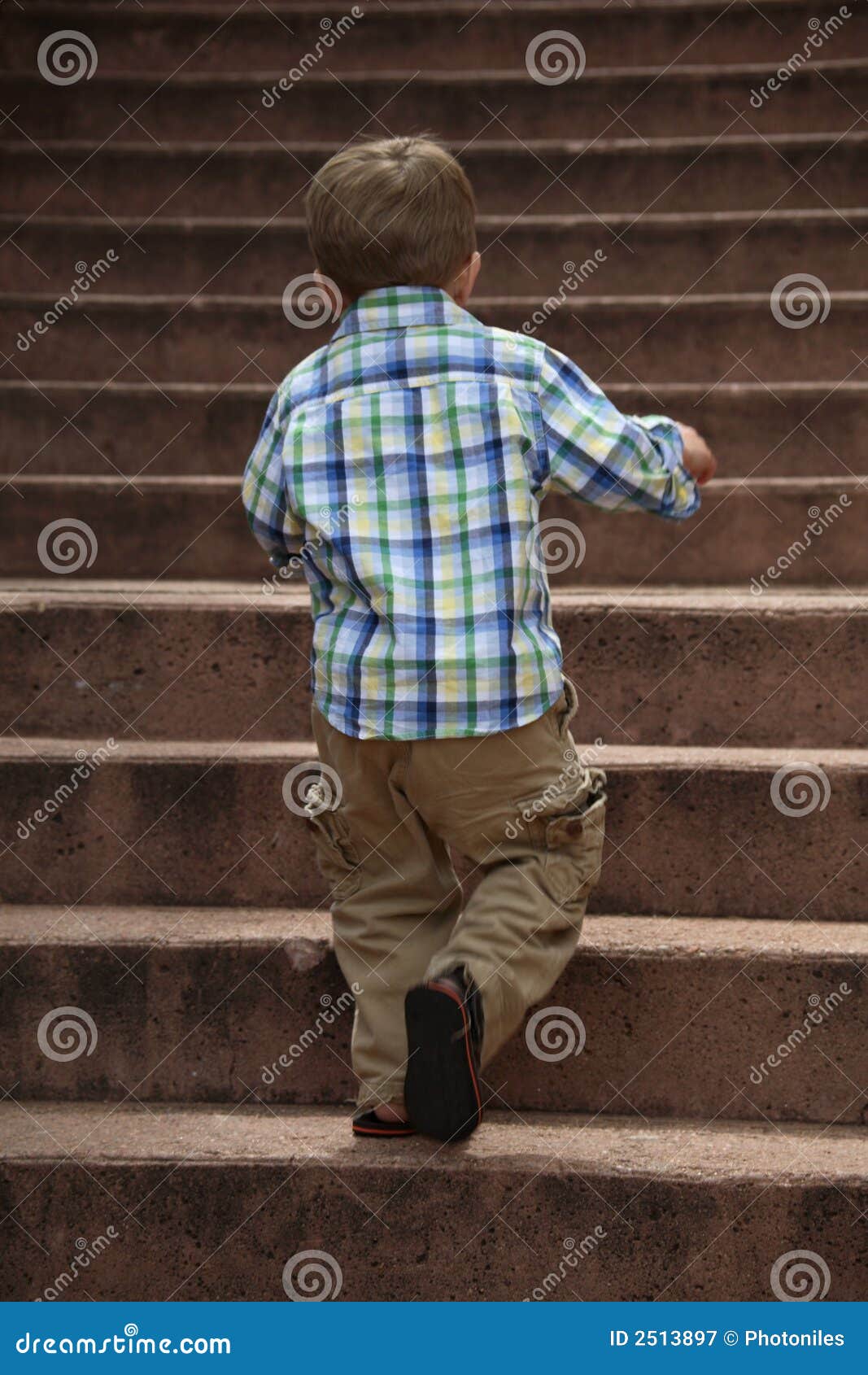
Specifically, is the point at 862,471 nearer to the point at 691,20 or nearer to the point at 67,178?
the point at 691,20

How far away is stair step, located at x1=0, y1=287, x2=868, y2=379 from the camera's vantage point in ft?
10.2

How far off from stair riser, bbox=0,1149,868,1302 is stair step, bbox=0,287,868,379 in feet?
5.72

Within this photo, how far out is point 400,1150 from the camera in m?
1.72

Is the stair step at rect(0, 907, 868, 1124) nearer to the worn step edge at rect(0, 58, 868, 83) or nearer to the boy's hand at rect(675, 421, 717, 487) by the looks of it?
the boy's hand at rect(675, 421, 717, 487)

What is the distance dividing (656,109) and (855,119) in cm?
52

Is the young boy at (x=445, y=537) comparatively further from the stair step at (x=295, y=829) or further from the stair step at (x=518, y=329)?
the stair step at (x=518, y=329)

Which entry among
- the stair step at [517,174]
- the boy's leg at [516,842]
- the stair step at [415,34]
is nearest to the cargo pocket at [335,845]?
the boy's leg at [516,842]

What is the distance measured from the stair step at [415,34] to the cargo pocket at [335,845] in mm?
2798

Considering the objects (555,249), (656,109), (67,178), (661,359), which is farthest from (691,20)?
(67,178)

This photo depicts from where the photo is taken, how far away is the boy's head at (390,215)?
5.25 feet

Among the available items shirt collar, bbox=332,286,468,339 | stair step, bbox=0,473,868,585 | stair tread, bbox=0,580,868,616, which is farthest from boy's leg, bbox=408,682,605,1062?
stair step, bbox=0,473,868,585

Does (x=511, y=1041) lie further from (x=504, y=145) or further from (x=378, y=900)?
(x=504, y=145)

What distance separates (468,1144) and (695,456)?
0.89 m

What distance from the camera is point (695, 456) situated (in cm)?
172
